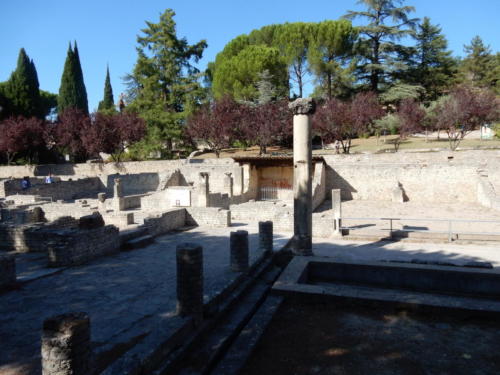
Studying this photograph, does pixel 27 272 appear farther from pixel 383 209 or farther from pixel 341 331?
pixel 383 209

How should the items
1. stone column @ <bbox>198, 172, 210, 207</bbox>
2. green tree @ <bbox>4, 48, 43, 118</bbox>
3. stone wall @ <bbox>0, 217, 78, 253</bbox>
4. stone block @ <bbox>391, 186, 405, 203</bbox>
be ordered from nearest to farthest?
stone wall @ <bbox>0, 217, 78, 253</bbox> → stone column @ <bbox>198, 172, 210, 207</bbox> → stone block @ <bbox>391, 186, 405, 203</bbox> → green tree @ <bbox>4, 48, 43, 118</bbox>

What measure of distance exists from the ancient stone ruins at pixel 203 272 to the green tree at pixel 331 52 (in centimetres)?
2021

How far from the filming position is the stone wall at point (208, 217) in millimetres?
14922

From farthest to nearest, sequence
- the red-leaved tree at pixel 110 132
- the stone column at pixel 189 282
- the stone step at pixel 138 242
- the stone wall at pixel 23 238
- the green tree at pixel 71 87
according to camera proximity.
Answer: the green tree at pixel 71 87 < the red-leaved tree at pixel 110 132 < the stone step at pixel 138 242 < the stone wall at pixel 23 238 < the stone column at pixel 189 282

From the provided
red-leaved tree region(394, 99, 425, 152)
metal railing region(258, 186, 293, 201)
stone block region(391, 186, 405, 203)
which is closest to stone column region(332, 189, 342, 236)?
stone block region(391, 186, 405, 203)

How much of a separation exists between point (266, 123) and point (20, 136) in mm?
23591

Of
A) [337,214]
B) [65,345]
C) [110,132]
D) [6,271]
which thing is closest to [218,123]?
[110,132]

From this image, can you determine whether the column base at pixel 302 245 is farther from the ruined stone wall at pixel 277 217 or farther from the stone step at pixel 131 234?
the stone step at pixel 131 234

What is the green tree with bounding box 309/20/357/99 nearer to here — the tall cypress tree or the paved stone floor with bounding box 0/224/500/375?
the paved stone floor with bounding box 0/224/500/375

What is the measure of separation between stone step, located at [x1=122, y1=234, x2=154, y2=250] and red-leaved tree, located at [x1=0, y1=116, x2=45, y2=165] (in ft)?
98.6

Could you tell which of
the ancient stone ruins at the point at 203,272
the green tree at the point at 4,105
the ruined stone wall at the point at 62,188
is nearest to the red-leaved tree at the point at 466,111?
the ancient stone ruins at the point at 203,272

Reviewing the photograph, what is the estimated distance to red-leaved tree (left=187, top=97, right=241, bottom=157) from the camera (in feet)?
112

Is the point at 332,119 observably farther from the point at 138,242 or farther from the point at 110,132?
the point at 138,242

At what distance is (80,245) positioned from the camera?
891cm
